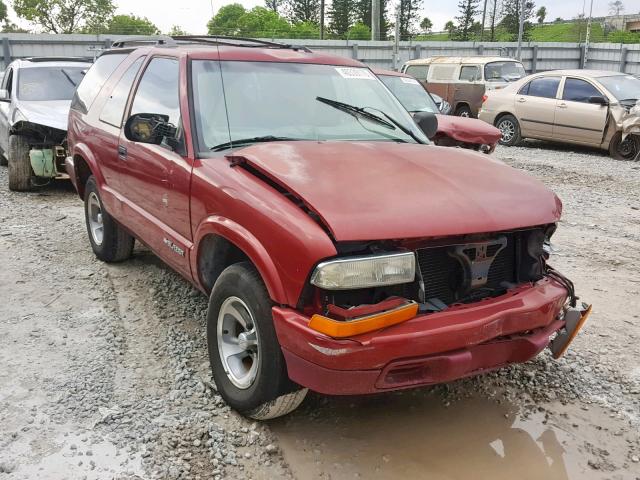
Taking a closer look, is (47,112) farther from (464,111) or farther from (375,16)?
(375,16)

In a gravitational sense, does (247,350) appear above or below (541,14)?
below

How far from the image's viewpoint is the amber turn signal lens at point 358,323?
7.99 feet

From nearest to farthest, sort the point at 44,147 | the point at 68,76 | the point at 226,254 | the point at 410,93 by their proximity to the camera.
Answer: the point at 226,254, the point at 44,147, the point at 68,76, the point at 410,93

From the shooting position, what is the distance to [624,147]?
1134 cm

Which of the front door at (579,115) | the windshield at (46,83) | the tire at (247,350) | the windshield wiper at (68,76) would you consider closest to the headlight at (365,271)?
the tire at (247,350)

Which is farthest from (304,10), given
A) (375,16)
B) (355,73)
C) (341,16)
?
(355,73)

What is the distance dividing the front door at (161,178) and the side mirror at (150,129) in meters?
0.03

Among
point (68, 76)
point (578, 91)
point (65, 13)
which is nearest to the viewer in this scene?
point (68, 76)

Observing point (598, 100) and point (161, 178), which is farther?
Answer: point (598, 100)

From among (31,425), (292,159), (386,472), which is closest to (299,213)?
(292,159)

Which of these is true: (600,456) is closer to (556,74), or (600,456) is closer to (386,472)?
(386,472)

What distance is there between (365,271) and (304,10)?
2896 inches

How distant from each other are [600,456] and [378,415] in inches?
42.7

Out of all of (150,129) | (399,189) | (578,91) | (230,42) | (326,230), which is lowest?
(326,230)
